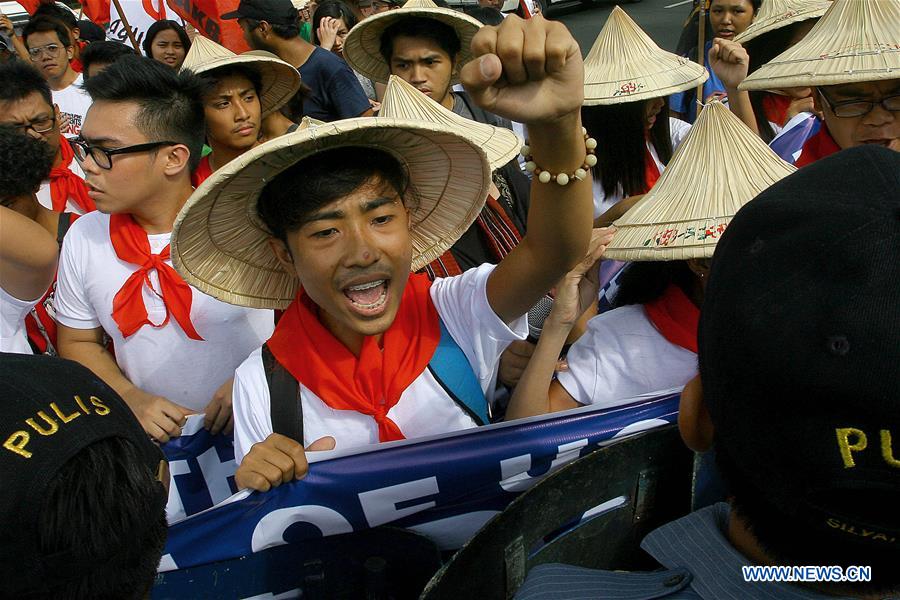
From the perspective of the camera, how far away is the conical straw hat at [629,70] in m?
2.96

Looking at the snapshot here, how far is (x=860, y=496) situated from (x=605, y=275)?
196 centimetres

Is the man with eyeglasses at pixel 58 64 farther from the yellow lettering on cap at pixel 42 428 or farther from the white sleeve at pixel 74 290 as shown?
the yellow lettering on cap at pixel 42 428

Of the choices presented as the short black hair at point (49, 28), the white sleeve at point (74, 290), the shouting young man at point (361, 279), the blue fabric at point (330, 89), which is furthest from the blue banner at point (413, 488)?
the short black hair at point (49, 28)

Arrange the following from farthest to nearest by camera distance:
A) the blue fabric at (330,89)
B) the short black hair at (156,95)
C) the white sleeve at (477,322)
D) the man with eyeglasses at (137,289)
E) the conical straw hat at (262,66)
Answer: the blue fabric at (330,89) → the conical straw hat at (262,66) → the short black hair at (156,95) → the man with eyeglasses at (137,289) → the white sleeve at (477,322)

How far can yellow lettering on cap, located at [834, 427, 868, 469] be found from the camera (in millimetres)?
710

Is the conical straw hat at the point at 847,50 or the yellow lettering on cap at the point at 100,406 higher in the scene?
the conical straw hat at the point at 847,50

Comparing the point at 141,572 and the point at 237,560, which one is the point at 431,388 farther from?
the point at 141,572

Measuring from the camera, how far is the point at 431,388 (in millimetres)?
1817

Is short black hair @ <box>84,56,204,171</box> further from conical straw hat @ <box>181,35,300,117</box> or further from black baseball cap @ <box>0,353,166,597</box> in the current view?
black baseball cap @ <box>0,353,166,597</box>

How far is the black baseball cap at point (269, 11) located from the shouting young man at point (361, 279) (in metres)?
3.26

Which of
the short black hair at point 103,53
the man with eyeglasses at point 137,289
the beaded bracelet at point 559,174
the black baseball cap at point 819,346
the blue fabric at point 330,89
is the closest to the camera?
the black baseball cap at point 819,346

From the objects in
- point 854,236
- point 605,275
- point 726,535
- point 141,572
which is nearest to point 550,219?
point 726,535

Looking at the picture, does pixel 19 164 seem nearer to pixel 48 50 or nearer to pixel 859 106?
pixel 859 106

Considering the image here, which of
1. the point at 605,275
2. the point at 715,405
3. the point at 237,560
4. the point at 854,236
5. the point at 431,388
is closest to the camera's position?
the point at 854,236
